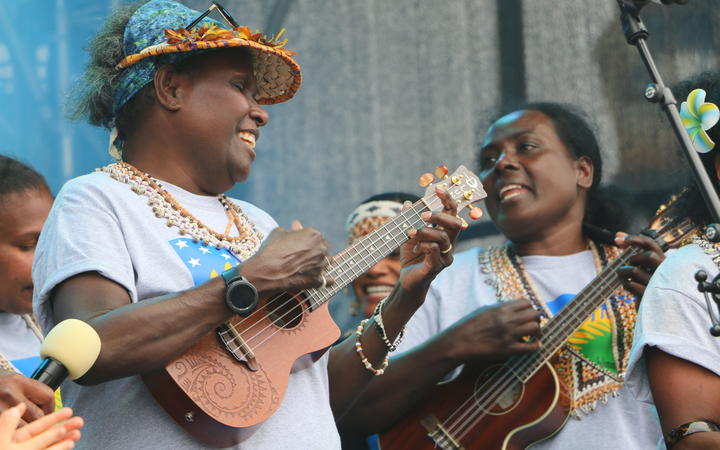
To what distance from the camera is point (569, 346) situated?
11.3 feet

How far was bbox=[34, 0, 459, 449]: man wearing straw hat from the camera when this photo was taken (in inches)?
86.7

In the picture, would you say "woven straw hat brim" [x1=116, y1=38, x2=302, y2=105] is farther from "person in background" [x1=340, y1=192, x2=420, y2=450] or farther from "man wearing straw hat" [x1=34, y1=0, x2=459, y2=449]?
"person in background" [x1=340, y1=192, x2=420, y2=450]

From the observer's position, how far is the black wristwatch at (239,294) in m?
2.24

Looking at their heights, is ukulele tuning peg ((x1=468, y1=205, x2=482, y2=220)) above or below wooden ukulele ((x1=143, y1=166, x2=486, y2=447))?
above

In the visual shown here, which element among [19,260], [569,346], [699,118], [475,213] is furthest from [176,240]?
[569,346]

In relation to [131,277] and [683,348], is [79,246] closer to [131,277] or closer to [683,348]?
[131,277]

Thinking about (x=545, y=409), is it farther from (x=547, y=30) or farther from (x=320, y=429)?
(x=547, y=30)

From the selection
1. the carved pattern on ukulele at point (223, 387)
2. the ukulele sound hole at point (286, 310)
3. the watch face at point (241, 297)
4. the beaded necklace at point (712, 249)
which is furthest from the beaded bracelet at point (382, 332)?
the beaded necklace at point (712, 249)

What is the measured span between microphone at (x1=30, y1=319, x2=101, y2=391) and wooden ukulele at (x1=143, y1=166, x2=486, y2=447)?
1.14 feet

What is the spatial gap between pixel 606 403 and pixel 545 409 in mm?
221

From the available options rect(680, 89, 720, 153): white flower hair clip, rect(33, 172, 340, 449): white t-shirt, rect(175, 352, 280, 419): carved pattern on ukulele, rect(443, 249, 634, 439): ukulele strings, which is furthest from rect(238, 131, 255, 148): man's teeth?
rect(443, 249, 634, 439): ukulele strings

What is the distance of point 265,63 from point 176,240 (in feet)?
2.48

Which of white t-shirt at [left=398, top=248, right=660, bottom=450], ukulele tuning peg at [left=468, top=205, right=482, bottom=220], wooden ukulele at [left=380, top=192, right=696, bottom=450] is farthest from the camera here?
white t-shirt at [left=398, top=248, right=660, bottom=450]

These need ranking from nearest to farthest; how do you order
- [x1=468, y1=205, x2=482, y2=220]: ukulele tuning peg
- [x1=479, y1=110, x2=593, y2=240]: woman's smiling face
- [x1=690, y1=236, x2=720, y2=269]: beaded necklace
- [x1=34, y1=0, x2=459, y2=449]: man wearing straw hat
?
[x1=34, y1=0, x2=459, y2=449]: man wearing straw hat < [x1=690, y1=236, x2=720, y2=269]: beaded necklace < [x1=468, y1=205, x2=482, y2=220]: ukulele tuning peg < [x1=479, y1=110, x2=593, y2=240]: woman's smiling face
